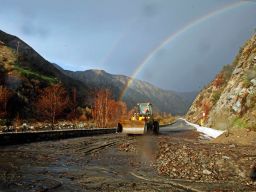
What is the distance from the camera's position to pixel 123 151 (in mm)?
23484

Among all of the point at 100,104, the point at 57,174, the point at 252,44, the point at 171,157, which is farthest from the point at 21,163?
the point at 100,104

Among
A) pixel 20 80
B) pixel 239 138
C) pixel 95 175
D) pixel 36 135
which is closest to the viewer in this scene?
pixel 95 175

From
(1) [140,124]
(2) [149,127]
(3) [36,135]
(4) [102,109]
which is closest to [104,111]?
(4) [102,109]

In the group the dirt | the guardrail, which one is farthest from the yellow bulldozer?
the dirt

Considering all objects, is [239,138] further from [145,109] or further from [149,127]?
[145,109]

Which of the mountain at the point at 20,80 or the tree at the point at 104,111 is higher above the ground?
the mountain at the point at 20,80

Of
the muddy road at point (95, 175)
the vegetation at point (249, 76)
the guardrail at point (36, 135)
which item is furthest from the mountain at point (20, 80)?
the muddy road at point (95, 175)

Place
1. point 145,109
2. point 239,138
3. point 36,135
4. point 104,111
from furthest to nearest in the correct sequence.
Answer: point 104,111 → point 145,109 → point 36,135 → point 239,138

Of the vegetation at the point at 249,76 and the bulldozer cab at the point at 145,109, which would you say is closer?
the bulldozer cab at the point at 145,109

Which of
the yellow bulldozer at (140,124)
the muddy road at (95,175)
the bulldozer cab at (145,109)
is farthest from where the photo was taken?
the bulldozer cab at (145,109)

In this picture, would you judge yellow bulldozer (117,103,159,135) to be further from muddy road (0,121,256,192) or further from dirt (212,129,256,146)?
muddy road (0,121,256,192)

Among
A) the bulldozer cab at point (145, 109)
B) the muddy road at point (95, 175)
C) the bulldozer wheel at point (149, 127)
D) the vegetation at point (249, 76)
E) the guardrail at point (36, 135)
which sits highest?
the vegetation at point (249, 76)

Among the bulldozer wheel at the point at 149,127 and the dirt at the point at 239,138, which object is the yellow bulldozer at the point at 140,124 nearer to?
the bulldozer wheel at the point at 149,127

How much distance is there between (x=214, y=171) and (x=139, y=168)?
349 cm
